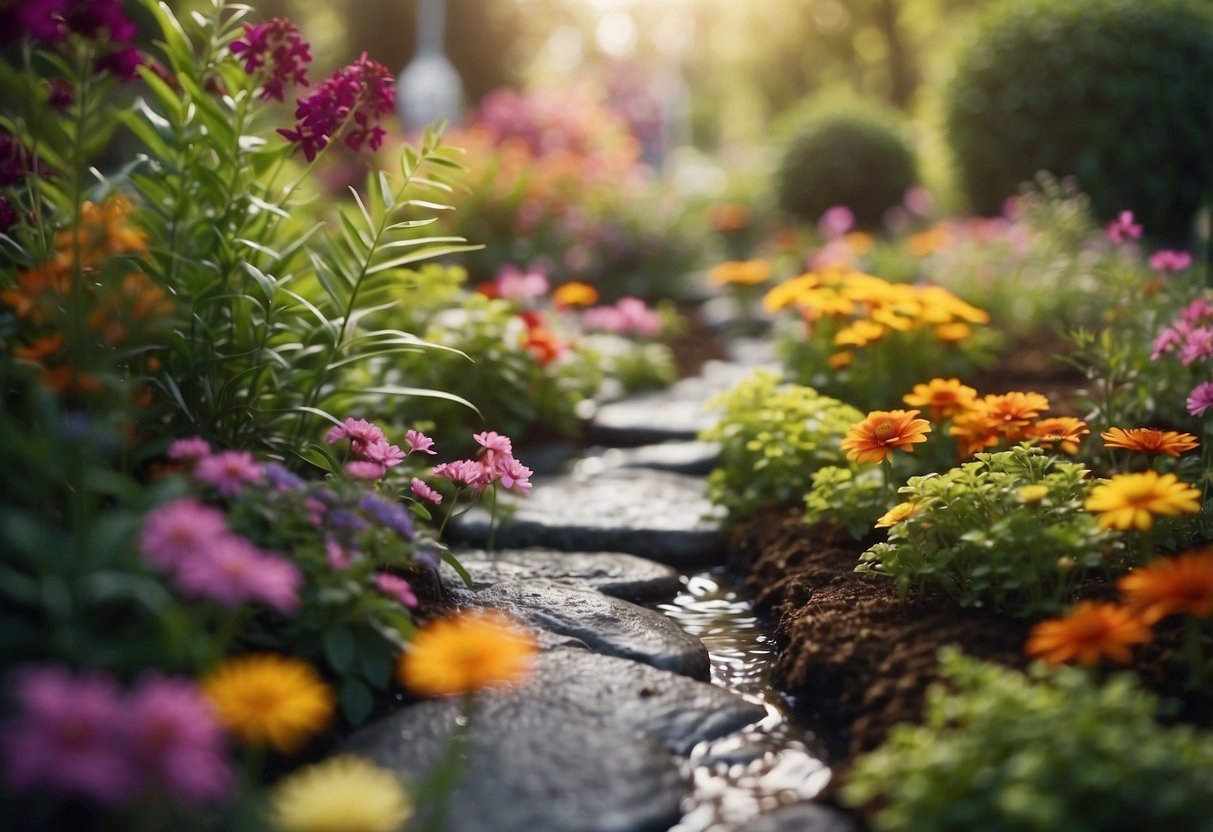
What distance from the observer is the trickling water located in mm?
1897

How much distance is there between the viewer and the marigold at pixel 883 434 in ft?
8.11

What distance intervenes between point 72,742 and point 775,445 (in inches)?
89.5

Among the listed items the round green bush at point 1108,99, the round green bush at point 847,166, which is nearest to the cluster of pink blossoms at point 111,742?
the round green bush at point 1108,99

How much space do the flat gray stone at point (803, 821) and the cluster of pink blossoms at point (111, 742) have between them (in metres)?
0.86

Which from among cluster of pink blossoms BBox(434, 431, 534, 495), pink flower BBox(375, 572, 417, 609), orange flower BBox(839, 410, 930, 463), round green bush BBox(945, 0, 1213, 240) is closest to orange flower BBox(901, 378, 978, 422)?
orange flower BBox(839, 410, 930, 463)

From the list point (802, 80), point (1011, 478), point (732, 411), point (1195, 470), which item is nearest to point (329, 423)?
point (732, 411)

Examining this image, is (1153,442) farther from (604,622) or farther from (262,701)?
(262,701)

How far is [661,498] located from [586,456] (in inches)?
28.7

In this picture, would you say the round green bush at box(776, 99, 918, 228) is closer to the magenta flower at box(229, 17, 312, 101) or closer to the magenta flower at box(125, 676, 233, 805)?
the magenta flower at box(229, 17, 312, 101)

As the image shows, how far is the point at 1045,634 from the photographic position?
5.94ft

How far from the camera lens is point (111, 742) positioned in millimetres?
1289

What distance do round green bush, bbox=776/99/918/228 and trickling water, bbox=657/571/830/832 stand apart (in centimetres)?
685

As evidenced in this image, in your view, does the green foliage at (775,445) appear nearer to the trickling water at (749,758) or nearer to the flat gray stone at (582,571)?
the flat gray stone at (582,571)

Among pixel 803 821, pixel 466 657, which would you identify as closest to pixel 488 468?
pixel 466 657
